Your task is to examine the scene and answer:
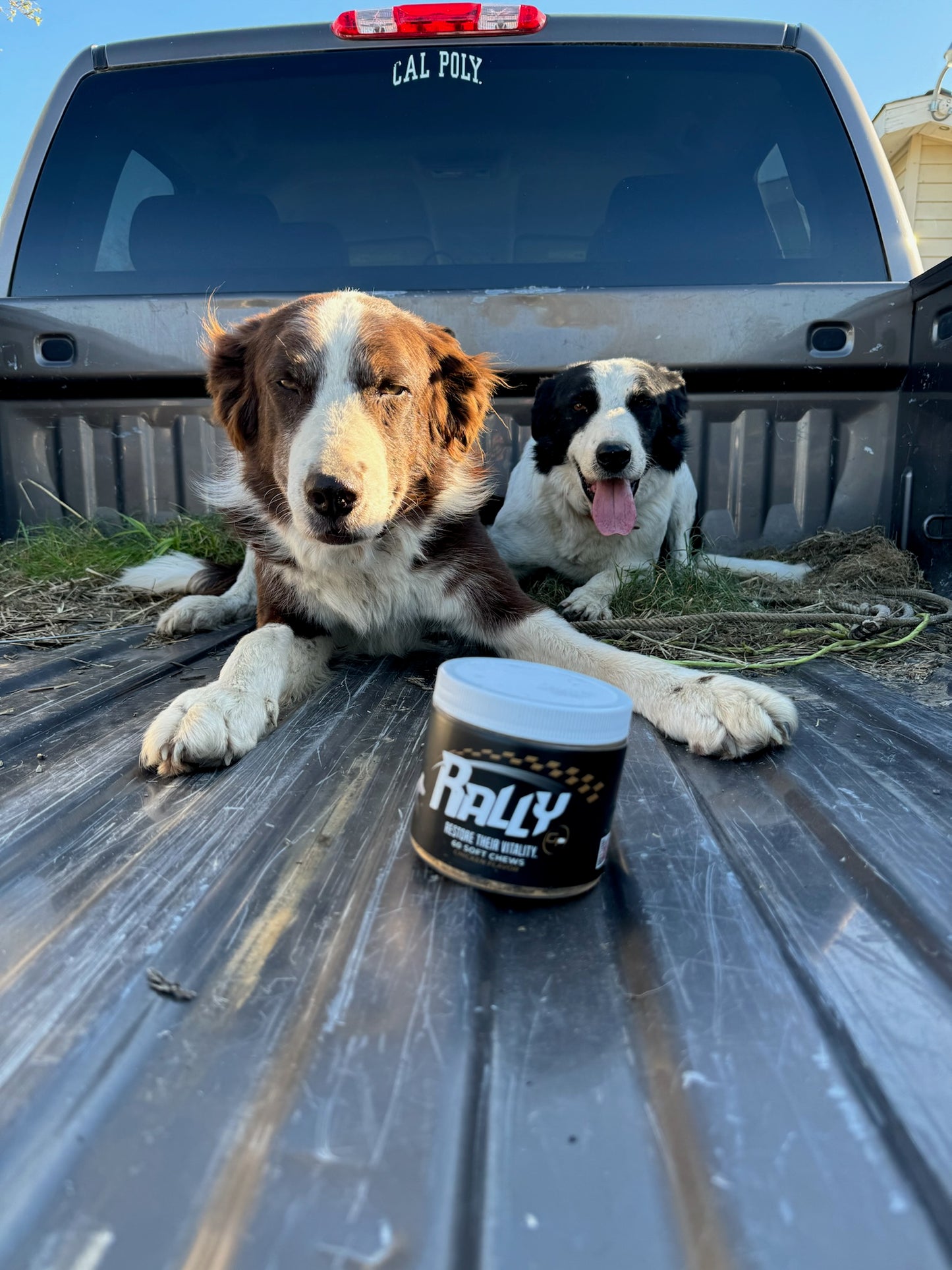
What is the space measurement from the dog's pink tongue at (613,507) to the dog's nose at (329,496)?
152 centimetres

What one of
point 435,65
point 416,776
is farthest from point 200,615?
point 435,65

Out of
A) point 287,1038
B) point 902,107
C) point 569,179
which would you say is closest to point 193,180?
point 569,179

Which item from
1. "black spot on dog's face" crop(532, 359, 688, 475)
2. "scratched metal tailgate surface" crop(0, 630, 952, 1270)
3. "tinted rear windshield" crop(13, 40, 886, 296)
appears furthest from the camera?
"black spot on dog's face" crop(532, 359, 688, 475)

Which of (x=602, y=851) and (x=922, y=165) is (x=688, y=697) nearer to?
(x=602, y=851)

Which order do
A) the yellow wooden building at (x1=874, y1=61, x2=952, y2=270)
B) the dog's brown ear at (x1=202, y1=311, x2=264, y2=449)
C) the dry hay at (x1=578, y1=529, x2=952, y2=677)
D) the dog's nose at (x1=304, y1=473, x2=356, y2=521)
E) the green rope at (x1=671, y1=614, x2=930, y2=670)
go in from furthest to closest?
the yellow wooden building at (x1=874, y1=61, x2=952, y2=270) → the dog's brown ear at (x1=202, y1=311, x2=264, y2=449) → the dry hay at (x1=578, y1=529, x2=952, y2=677) → the green rope at (x1=671, y1=614, x2=930, y2=670) → the dog's nose at (x1=304, y1=473, x2=356, y2=521)

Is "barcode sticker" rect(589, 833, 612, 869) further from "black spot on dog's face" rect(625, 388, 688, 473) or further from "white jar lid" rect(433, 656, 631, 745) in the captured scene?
"black spot on dog's face" rect(625, 388, 688, 473)

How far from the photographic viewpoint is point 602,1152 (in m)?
0.71

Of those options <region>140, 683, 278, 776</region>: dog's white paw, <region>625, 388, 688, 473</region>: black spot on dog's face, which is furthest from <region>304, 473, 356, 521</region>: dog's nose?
<region>625, 388, 688, 473</region>: black spot on dog's face

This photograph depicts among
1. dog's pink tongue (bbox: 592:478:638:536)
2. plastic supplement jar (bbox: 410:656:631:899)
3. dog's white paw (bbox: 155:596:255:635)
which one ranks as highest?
dog's pink tongue (bbox: 592:478:638:536)

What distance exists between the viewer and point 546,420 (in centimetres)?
318

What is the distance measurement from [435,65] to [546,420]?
1.31 metres

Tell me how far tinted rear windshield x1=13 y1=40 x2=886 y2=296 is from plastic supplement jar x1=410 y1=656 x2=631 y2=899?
2.33 meters

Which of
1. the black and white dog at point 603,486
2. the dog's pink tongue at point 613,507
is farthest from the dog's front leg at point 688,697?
the dog's pink tongue at point 613,507

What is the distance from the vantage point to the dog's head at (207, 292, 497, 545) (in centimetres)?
205
